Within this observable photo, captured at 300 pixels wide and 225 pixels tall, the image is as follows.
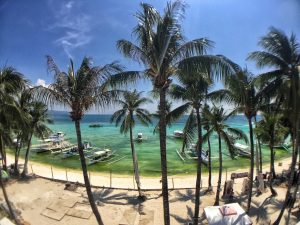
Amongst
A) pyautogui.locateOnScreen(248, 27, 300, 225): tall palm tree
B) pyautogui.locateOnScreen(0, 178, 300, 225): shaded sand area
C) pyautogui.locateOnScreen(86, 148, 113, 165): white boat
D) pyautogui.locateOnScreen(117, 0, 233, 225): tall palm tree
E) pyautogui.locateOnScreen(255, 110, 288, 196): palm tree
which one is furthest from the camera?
pyautogui.locateOnScreen(86, 148, 113, 165): white boat

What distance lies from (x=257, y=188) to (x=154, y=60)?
15094 mm

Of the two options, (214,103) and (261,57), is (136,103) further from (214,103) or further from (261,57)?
(261,57)

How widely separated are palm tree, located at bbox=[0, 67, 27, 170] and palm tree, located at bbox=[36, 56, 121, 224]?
3.66 meters

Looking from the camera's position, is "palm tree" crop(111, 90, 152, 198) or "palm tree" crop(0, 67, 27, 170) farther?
"palm tree" crop(111, 90, 152, 198)

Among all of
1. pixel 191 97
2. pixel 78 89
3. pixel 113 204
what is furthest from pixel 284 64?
pixel 113 204

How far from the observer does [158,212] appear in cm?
1553

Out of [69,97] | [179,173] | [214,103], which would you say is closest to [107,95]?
[69,97]

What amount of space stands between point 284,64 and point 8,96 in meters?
14.1

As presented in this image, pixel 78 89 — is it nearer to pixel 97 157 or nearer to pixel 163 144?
pixel 163 144

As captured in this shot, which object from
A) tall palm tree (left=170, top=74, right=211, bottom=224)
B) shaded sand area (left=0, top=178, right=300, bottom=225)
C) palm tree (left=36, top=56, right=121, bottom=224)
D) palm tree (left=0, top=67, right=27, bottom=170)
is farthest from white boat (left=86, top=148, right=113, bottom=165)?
palm tree (left=36, top=56, right=121, bottom=224)

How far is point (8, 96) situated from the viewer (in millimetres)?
12609

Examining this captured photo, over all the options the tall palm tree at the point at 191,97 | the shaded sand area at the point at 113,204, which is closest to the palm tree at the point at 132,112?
the shaded sand area at the point at 113,204

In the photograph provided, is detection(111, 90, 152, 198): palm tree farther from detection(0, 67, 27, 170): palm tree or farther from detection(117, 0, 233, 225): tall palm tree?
detection(117, 0, 233, 225): tall palm tree

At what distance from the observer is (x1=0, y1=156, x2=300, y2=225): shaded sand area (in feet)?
46.8
